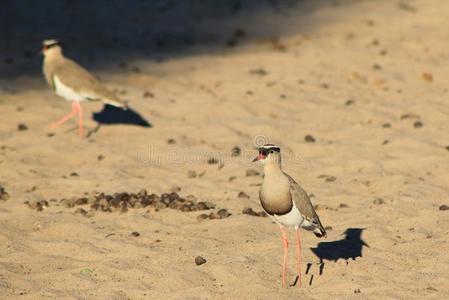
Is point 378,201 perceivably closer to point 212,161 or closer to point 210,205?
point 210,205

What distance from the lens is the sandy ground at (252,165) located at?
29.4ft

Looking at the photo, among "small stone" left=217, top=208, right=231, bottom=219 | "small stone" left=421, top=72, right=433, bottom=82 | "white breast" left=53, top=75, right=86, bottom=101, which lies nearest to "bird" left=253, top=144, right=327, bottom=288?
"small stone" left=217, top=208, right=231, bottom=219

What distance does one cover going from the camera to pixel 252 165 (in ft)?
41.8

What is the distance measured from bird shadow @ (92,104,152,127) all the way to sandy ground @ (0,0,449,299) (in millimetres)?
177

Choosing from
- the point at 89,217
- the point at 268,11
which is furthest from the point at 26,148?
the point at 268,11

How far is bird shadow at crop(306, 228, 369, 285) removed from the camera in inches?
373

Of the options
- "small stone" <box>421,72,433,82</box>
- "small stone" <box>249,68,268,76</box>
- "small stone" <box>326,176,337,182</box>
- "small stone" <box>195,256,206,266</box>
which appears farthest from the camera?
"small stone" <box>249,68,268,76</box>

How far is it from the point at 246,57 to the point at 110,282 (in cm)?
946

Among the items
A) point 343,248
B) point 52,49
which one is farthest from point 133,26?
point 343,248

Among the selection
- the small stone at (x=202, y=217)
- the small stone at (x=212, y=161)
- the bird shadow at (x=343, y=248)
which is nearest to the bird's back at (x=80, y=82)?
the small stone at (x=212, y=161)

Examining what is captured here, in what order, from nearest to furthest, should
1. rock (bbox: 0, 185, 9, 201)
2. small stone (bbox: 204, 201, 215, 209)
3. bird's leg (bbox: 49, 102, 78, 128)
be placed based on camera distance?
1. small stone (bbox: 204, 201, 215, 209)
2. rock (bbox: 0, 185, 9, 201)
3. bird's leg (bbox: 49, 102, 78, 128)

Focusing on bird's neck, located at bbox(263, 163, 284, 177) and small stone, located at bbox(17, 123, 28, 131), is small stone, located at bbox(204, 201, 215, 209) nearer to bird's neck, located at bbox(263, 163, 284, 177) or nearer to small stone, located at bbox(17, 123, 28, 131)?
bird's neck, located at bbox(263, 163, 284, 177)

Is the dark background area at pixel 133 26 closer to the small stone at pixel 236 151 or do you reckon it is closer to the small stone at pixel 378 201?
the small stone at pixel 236 151

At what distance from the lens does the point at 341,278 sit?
8.88 meters
